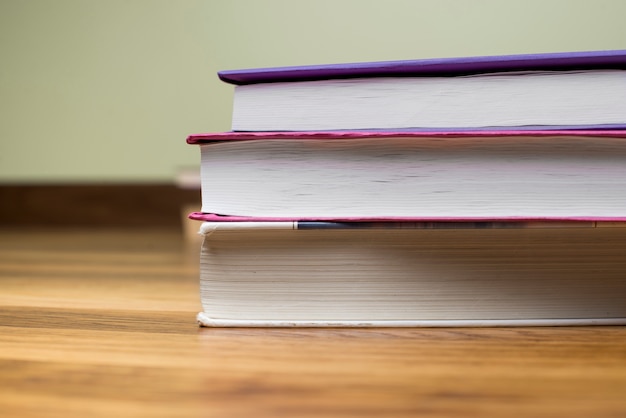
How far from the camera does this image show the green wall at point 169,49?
1.09 m

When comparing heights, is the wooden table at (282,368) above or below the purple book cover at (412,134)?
below

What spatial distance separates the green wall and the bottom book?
657mm

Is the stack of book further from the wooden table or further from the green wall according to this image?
the green wall

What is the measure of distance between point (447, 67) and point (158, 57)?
0.89 meters

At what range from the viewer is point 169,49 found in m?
1.26

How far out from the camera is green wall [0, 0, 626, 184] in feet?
3.56

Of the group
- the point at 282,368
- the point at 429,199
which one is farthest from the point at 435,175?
the point at 282,368

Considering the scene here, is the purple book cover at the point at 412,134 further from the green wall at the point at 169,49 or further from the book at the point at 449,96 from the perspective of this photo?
the green wall at the point at 169,49

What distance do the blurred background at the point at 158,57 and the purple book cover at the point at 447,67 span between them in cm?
61

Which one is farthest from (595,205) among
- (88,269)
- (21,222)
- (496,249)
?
(21,222)

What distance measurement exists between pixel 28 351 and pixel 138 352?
2.9 inches

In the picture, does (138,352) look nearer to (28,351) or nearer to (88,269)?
(28,351)

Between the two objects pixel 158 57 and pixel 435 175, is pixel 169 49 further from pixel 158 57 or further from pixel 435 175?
pixel 435 175

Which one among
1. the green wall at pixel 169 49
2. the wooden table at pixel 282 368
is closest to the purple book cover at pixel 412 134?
the wooden table at pixel 282 368
